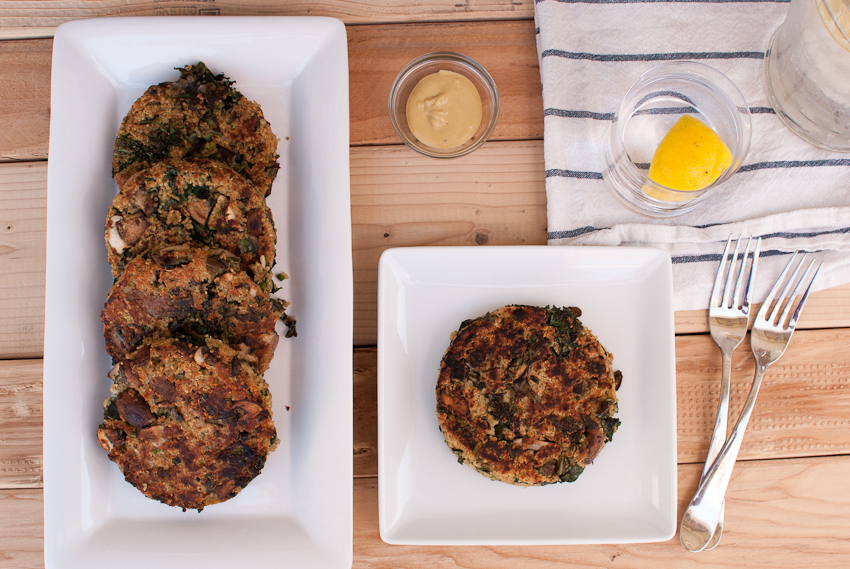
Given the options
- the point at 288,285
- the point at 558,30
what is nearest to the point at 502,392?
the point at 288,285

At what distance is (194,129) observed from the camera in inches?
62.6

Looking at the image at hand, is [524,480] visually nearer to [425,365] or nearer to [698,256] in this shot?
[425,365]

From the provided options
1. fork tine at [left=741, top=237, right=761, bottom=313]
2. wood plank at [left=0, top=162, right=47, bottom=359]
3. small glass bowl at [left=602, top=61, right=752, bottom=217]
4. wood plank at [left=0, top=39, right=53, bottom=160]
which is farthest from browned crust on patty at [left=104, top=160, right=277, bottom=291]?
fork tine at [left=741, top=237, right=761, bottom=313]

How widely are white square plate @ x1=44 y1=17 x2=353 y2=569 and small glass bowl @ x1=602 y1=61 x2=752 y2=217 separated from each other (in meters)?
0.90

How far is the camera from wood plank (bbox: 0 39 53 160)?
1.85 meters

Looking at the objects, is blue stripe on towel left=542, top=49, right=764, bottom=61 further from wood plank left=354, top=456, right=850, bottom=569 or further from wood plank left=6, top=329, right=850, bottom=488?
wood plank left=354, top=456, right=850, bottom=569

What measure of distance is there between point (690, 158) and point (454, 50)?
860 mm

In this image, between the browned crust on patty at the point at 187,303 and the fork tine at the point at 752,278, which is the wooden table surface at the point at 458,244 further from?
the browned crust on patty at the point at 187,303

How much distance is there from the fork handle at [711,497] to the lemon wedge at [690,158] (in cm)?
73

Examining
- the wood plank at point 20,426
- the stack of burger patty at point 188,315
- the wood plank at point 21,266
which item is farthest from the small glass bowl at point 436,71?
the wood plank at point 20,426

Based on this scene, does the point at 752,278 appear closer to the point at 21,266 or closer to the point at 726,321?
the point at 726,321

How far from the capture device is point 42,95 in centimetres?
186

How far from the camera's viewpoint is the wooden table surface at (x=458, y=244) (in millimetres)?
1843

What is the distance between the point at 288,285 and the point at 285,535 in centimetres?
77
